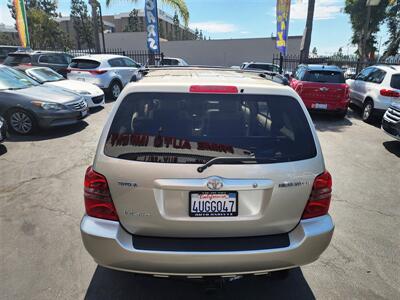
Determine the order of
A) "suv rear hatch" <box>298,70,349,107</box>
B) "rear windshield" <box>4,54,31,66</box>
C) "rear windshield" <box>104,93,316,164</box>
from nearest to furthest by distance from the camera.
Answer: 1. "rear windshield" <box>104,93,316,164</box>
2. "suv rear hatch" <box>298,70,349,107</box>
3. "rear windshield" <box>4,54,31,66</box>

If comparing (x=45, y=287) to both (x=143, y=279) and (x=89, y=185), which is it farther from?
(x=89, y=185)

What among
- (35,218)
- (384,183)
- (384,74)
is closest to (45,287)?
(35,218)

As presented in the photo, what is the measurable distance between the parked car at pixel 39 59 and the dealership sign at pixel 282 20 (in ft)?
35.1

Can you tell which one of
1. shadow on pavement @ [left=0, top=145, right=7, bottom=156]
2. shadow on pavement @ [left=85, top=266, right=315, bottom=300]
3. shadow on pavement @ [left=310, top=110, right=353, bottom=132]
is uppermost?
shadow on pavement @ [left=85, top=266, right=315, bottom=300]

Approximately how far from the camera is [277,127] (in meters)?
2.43

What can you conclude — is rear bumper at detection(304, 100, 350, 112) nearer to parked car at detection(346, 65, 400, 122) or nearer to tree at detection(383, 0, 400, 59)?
parked car at detection(346, 65, 400, 122)

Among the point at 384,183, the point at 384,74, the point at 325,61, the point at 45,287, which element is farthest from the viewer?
the point at 325,61

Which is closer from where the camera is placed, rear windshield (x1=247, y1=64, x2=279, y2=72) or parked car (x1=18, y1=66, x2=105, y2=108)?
parked car (x1=18, y1=66, x2=105, y2=108)

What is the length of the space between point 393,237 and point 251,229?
8.00ft

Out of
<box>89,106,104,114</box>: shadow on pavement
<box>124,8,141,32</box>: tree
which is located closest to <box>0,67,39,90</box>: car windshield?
<box>89,106,104,114</box>: shadow on pavement

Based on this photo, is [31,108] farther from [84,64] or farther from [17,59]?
[17,59]

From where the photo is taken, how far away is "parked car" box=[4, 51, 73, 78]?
1283 centimetres

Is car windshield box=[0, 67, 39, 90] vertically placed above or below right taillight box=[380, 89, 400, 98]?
above

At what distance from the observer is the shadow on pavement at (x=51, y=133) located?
739 cm
